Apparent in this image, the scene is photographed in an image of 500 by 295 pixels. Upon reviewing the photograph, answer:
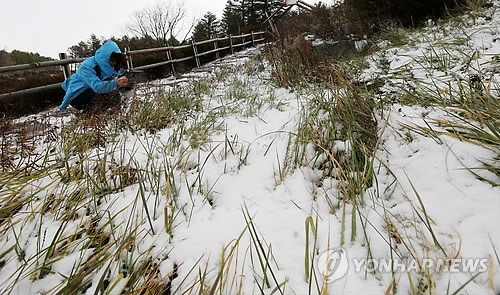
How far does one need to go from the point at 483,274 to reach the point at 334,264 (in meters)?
0.43

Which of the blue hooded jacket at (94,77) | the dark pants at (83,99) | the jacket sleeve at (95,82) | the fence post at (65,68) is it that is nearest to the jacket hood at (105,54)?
the blue hooded jacket at (94,77)

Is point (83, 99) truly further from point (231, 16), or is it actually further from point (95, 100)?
point (231, 16)

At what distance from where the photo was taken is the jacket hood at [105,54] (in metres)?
3.52

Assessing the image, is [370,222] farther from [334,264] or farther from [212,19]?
[212,19]

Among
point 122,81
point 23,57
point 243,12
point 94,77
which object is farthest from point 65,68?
point 243,12

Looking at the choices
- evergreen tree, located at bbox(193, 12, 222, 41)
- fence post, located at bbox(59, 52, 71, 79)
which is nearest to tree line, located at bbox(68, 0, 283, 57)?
evergreen tree, located at bbox(193, 12, 222, 41)

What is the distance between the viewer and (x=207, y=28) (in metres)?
32.4

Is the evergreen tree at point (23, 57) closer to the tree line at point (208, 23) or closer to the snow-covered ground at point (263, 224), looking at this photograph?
the tree line at point (208, 23)

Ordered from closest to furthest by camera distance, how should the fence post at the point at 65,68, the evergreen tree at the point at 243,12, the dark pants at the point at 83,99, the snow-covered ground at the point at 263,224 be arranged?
the snow-covered ground at the point at 263,224 < the dark pants at the point at 83,99 < the fence post at the point at 65,68 < the evergreen tree at the point at 243,12

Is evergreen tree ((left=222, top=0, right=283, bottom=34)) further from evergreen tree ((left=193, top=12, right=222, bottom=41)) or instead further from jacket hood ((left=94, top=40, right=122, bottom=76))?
jacket hood ((left=94, top=40, right=122, bottom=76))

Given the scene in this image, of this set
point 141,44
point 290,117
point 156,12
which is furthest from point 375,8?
point 156,12

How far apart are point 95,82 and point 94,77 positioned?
78mm

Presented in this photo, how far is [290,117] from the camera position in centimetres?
244

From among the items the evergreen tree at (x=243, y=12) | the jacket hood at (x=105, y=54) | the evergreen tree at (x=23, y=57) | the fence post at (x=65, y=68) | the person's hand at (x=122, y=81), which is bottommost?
the person's hand at (x=122, y=81)
